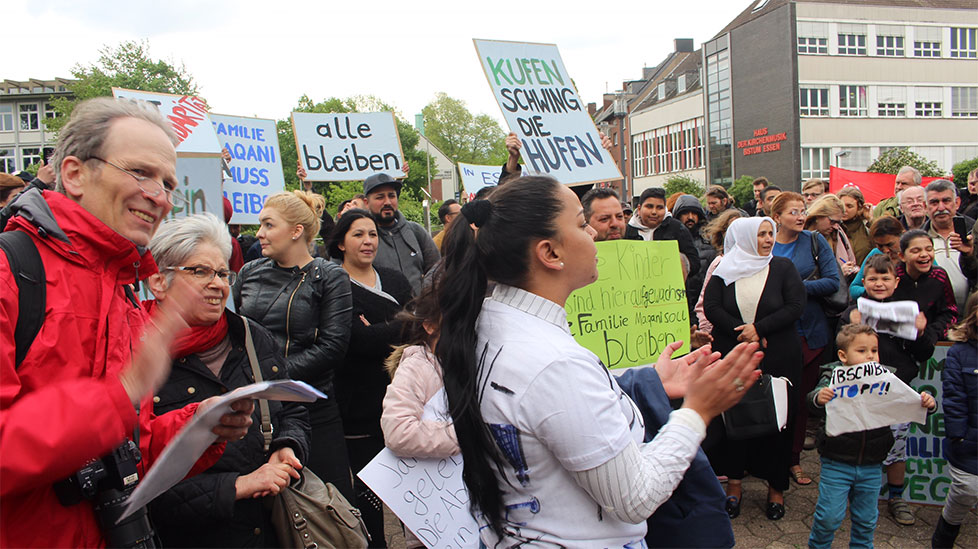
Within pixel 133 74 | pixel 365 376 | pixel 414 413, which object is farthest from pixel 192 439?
pixel 133 74

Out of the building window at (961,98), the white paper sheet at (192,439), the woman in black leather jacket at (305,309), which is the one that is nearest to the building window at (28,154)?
the woman in black leather jacket at (305,309)

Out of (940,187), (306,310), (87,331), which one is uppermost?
(940,187)

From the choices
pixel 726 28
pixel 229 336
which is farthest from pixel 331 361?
pixel 726 28

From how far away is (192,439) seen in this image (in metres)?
1.51

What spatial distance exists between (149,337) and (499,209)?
3.03ft

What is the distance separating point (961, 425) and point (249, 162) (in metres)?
6.38

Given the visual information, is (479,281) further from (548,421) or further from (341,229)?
(341,229)

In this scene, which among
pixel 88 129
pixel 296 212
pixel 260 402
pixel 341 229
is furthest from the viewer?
pixel 341 229

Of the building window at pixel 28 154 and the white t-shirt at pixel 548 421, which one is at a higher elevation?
the building window at pixel 28 154

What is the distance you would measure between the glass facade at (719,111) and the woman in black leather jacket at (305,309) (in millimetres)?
52900

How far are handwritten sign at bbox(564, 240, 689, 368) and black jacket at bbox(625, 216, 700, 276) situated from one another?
1.74m

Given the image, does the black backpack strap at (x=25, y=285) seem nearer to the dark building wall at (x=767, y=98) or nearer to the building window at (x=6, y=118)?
the dark building wall at (x=767, y=98)

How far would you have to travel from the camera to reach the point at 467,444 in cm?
171

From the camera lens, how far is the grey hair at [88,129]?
1.69 m
